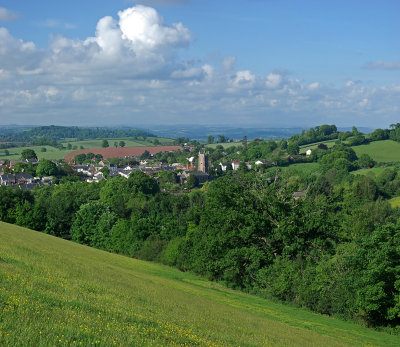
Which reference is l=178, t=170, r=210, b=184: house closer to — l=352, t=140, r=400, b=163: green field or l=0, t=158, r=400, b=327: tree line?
l=352, t=140, r=400, b=163: green field

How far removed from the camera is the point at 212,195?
1930 inches

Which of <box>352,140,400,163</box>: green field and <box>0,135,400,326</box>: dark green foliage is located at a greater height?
<box>352,140,400,163</box>: green field

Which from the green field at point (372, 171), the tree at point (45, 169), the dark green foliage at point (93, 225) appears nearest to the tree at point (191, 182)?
the tree at point (45, 169)

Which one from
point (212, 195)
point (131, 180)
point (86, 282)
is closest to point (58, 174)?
point (131, 180)

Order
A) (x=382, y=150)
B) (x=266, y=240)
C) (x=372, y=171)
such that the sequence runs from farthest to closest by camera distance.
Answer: (x=382, y=150) < (x=372, y=171) < (x=266, y=240)

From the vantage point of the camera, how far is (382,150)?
176625 mm

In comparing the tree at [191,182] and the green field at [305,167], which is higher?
the green field at [305,167]

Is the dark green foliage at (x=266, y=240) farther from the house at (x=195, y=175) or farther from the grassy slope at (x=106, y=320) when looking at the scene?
the house at (x=195, y=175)

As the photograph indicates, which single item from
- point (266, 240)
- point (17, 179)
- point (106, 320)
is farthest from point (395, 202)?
point (17, 179)

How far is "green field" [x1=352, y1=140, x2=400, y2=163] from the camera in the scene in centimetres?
16656

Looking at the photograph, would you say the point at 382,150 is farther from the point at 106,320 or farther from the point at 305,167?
the point at 106,320

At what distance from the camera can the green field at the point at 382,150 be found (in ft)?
546

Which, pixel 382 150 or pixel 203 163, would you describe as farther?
pixel 203 163

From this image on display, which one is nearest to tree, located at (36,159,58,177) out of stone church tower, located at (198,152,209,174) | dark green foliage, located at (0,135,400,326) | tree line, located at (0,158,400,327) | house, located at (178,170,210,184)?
house, located at (178,170,210,184)
